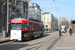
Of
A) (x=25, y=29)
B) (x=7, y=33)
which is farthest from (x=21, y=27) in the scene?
(x=7, y=33)

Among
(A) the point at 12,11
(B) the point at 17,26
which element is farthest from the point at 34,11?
(B) the point at 17,26

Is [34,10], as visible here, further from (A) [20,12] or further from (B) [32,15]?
(A) [20,12]

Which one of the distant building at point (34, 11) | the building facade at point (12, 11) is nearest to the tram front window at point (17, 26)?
the building facade at point (12, 11)

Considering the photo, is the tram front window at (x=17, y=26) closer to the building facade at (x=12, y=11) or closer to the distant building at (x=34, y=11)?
the building facade at (x=12, y=11)

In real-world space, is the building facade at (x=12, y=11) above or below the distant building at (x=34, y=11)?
below

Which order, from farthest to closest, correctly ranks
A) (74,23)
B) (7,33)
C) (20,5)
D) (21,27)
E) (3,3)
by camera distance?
(20,5), (74,23), (3,3), (7,33), (21,27)

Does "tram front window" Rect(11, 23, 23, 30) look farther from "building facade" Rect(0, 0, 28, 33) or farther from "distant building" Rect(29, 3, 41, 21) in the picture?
"distant building" Rect(29, 3, 41, 21)

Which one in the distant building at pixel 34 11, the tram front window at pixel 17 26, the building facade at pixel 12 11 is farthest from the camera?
the distant building at pixel 34 11

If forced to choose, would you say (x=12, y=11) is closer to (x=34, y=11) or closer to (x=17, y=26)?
(x=17, y=26)

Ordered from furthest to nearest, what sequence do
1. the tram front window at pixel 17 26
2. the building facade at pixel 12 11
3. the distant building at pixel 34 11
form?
the distant building at pixel 34 11 < the building facade at pixel 12 11 < the tram front window at pixel 17 26

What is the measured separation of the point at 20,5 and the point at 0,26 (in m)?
14.9

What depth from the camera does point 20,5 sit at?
144ft

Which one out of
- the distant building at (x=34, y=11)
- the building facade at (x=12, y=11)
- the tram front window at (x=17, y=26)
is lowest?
the tram front window at (x=17, y=26)

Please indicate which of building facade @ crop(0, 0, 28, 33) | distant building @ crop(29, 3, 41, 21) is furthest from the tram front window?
distant building @ crop(29, 3, 41, 21)
